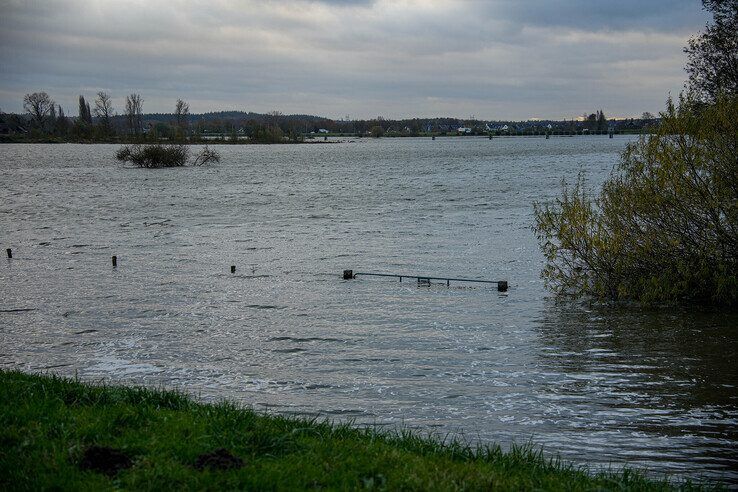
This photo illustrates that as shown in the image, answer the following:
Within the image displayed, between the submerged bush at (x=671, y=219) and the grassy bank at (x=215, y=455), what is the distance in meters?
11.6

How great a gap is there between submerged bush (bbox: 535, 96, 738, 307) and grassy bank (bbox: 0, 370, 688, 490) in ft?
38.0

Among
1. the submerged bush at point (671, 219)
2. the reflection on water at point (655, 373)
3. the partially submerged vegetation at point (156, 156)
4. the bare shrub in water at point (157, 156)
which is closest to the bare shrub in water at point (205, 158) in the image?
the partially submerged vegetation at point (156, 156)

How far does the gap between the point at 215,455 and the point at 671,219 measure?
592 inches

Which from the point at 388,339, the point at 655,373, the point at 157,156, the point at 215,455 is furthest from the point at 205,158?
the point at 215,455

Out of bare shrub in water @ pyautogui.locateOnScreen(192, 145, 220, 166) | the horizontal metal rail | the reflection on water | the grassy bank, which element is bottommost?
the reflection on water

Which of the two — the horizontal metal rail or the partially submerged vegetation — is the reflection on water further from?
the partially submerged vegetation

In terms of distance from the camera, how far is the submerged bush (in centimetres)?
1791

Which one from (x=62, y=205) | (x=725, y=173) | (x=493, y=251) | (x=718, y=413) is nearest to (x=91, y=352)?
(x=718, y=413)

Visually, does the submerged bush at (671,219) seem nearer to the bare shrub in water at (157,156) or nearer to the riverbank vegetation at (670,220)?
the riverbank vegetation at (670,220)

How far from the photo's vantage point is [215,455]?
22.7ft

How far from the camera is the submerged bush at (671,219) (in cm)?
1791

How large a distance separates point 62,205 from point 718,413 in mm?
55793

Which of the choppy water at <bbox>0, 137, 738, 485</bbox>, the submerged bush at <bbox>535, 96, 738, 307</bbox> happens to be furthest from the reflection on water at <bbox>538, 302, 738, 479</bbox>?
the submerged bush at <bbox>535, 96, 738, 307</bbox>

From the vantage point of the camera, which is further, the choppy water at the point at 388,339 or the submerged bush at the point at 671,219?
the submerged bush at the point at 671,219
